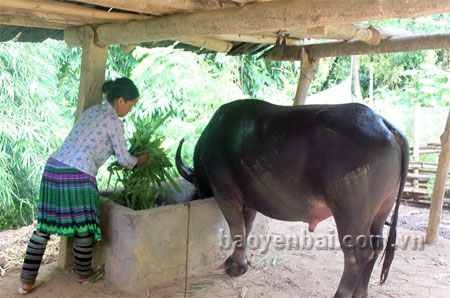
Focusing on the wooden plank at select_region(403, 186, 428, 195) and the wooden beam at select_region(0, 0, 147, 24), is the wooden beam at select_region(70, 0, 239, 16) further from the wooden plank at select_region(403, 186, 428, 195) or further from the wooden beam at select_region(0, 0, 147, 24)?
the wooden plank at select_region(403, 186, 428, 195)

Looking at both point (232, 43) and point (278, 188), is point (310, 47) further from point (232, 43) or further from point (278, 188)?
point (278, 188)

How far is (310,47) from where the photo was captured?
500 cm

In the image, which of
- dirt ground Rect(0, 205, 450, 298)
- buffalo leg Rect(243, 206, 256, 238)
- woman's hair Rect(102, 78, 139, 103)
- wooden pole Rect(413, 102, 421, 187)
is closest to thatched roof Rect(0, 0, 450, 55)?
woman's hair Rect(102, 78, 139, 103)

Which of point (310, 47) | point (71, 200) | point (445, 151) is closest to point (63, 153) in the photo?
point (71, 200)

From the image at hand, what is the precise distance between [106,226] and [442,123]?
7332 millimetres

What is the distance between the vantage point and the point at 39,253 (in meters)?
3.26

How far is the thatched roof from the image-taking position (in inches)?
86.8

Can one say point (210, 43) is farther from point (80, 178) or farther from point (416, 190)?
point (416, 190)

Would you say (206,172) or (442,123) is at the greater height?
(442,123)

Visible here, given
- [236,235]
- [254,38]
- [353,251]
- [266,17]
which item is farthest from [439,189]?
[266,17]

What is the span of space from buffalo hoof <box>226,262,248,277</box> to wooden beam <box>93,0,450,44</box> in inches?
79.5

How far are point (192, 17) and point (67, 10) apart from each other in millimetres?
895

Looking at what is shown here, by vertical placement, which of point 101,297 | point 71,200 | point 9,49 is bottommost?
point 101,297

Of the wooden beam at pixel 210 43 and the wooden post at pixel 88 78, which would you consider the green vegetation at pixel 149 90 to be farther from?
the wooden beam at pixel 210 43
